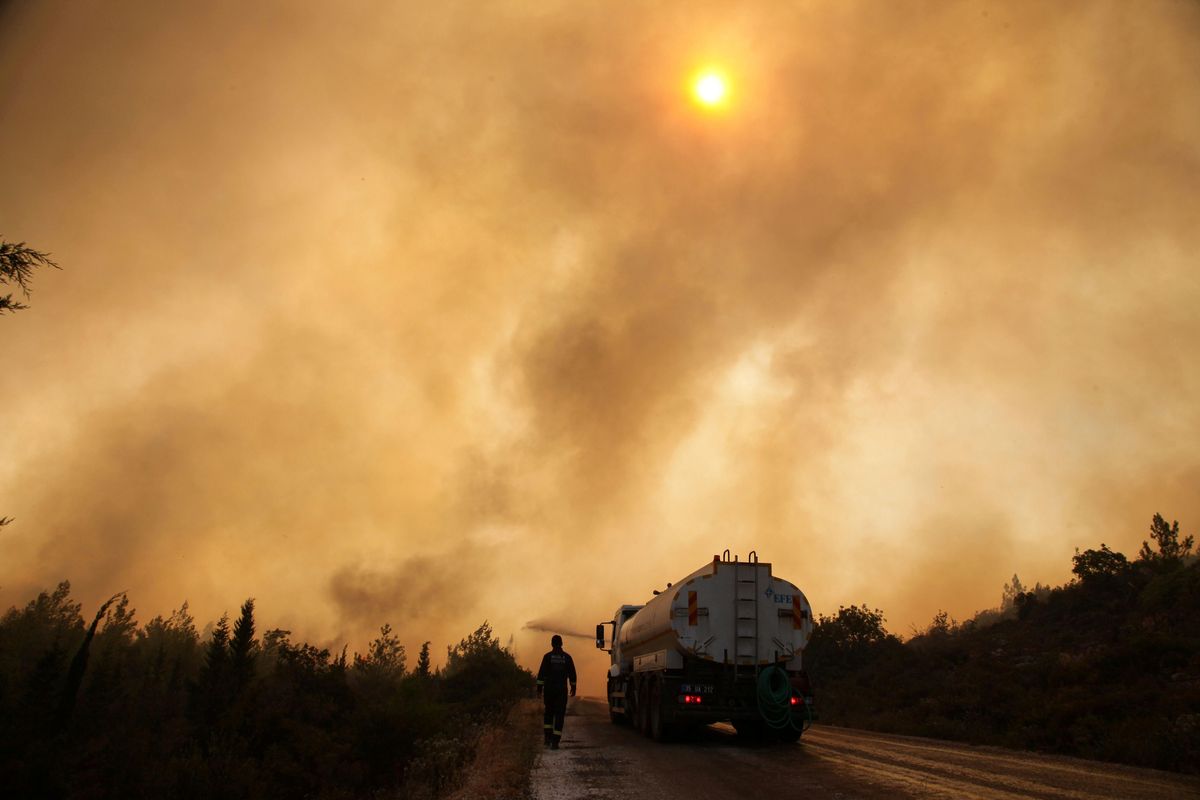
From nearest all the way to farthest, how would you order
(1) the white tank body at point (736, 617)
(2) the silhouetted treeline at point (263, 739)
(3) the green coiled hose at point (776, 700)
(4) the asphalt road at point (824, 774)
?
(4) the asphalt road at point (824, 774) < (3) the green coiled hose at point (776, 700) < (1) the white tank body at point (736, 617) < (2) the silhouetted treeline at point (263, 739)

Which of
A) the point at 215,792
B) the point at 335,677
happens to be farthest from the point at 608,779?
the point at 335,677

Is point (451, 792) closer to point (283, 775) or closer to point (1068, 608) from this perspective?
point (283, 775)

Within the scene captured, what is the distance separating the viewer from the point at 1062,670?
71.7 feet

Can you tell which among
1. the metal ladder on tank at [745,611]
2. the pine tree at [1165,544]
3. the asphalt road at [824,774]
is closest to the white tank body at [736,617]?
the metal ladder on tank at [745,611]

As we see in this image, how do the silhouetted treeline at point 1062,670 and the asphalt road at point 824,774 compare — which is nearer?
the asphalt road at point 824,774

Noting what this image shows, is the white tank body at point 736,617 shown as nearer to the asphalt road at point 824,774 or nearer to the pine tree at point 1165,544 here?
the asphalt road at point 824,774

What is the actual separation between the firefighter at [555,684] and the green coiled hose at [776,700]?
422 cm

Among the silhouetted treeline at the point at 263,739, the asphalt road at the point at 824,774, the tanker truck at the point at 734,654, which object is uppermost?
the tanker truck at the point at 734,654

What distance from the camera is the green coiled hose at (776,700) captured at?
14.3m

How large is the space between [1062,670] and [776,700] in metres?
14.0

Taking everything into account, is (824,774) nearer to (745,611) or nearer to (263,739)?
(745,611)

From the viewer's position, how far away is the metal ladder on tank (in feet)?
48.5

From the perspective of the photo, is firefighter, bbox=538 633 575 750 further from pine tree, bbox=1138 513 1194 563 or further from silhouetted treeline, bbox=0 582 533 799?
pine tree, bbox=1138 513 1194 563

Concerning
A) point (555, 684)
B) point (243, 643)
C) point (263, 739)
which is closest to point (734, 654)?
point (555, 684)
